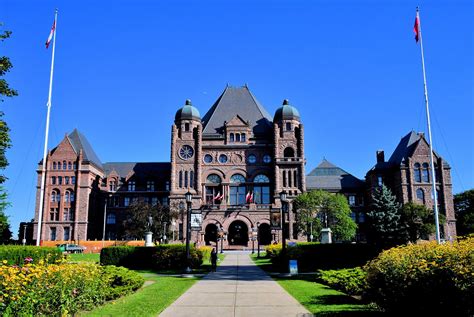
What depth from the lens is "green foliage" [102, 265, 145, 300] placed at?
15.0 metres

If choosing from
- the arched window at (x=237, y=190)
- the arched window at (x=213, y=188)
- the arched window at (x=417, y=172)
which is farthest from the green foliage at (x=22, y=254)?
the arched window at (x=417, y=172)

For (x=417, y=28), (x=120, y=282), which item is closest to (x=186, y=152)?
(x=417, y=28)

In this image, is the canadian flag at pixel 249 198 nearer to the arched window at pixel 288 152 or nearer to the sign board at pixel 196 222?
the arched window at pixel 288 152

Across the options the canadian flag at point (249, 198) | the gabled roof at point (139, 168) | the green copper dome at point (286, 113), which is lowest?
the canadian flag at point (249, 198)

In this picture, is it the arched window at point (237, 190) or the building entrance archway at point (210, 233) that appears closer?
the building entrance archway at point (210, 233)

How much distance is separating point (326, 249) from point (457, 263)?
19320 millimetres

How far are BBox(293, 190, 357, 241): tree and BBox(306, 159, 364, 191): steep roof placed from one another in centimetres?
1922

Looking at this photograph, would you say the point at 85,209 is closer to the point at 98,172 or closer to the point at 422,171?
the point at 98,172

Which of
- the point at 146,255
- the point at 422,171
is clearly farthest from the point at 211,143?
the point at 146,255

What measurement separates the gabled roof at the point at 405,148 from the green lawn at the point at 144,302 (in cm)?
6338

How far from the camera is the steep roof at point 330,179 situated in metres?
82.3

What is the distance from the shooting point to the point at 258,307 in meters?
13.2

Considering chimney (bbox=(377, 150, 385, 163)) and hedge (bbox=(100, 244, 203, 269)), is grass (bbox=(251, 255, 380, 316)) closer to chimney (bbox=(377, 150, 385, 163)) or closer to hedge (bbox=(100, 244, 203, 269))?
hedge (bbox=(100, 244, 203, 269))

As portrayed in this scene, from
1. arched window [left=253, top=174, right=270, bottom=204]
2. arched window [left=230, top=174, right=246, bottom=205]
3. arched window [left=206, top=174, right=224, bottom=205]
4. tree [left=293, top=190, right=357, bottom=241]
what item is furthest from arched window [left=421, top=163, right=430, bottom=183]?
arched window [left=206, top=174, right=224, bottom=205]
